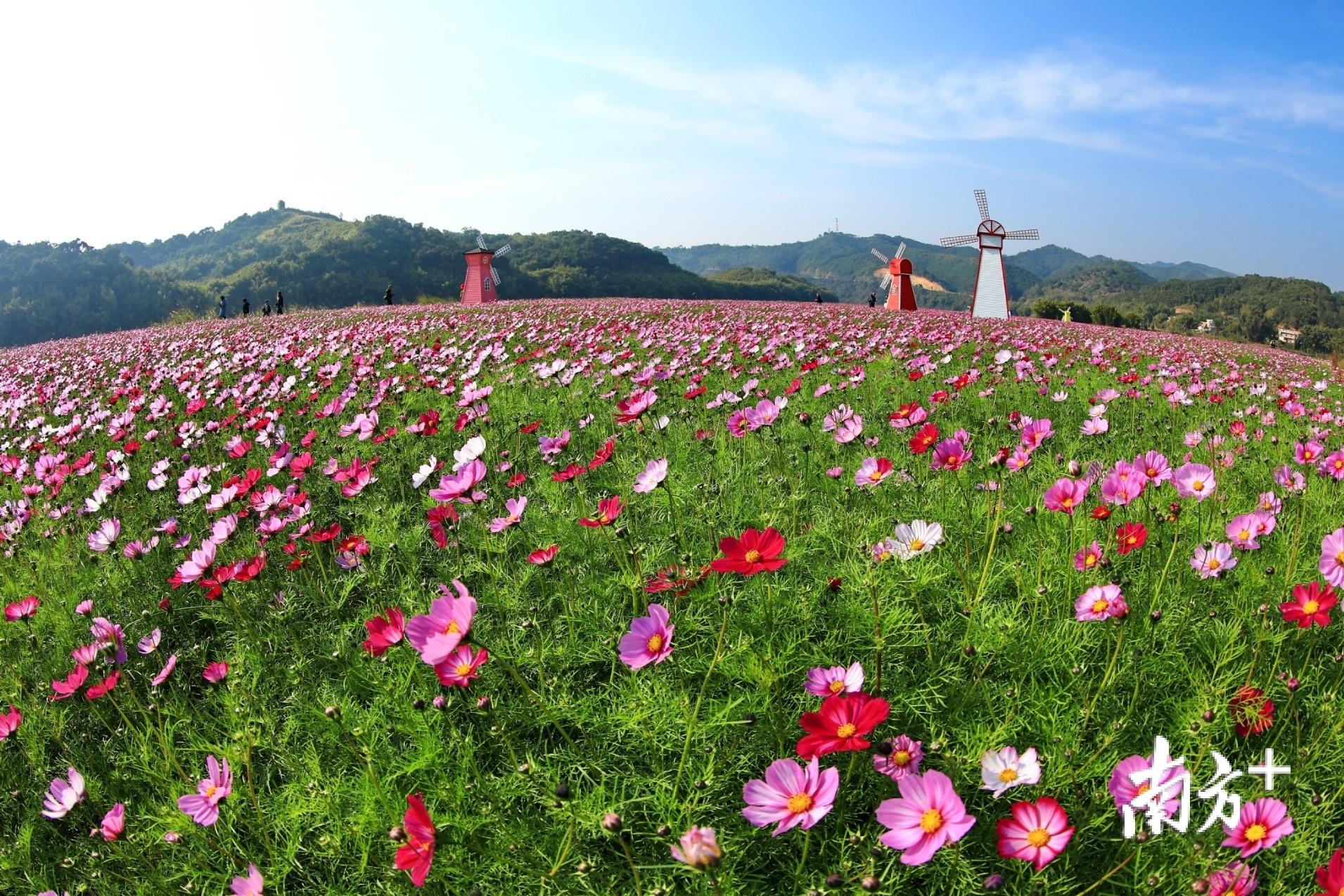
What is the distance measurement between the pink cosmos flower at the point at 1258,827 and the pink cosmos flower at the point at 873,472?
1178 mm

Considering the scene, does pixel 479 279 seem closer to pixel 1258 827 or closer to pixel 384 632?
pixel 384 632

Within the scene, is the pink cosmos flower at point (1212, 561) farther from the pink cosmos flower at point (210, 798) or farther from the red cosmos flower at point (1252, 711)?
the pink cosmos flower at point (210, 798)

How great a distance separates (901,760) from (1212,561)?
1200 mm

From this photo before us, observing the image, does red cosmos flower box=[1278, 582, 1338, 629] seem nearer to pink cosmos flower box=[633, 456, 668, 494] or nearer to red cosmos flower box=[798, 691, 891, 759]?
red cosmos flower box=[798, 691, 891, 759]

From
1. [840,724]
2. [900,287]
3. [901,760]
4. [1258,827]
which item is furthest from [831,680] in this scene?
[900,287]

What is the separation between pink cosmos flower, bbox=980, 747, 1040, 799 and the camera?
3.65ft

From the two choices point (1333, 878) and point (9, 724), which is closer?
point (1333, 878)

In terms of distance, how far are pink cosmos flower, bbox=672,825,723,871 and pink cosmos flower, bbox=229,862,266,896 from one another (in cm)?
83

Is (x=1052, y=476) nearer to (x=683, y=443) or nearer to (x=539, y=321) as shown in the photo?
Answer: (x=683, y=443)

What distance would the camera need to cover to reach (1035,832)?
3.42 feet

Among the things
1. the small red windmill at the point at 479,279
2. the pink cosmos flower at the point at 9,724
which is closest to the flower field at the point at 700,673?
the pink cosmos flower at the point at 9,724

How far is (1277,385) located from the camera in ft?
19.0

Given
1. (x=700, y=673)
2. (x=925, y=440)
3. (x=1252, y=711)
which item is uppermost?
(x=925, y=440)

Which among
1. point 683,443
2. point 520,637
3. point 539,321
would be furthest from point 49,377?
point 520,637
